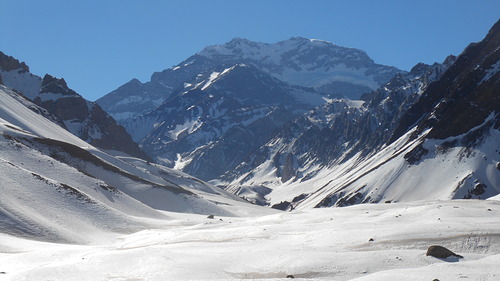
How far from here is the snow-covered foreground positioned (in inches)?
1120

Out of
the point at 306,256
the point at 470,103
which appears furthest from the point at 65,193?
the point at 470,103

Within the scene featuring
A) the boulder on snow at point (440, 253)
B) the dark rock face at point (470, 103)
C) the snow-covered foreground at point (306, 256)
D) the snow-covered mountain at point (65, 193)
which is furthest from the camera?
the dark rock face at point (470, 103)

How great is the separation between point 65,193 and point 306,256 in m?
48.8

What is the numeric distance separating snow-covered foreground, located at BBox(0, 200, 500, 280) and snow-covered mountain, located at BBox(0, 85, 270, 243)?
8692 millimetres

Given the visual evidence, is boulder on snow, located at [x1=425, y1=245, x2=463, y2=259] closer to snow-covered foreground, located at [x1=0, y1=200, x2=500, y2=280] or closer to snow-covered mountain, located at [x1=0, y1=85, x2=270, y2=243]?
snow-covered foreground, located at [x1=0, y1=200, x2=500, y2=280]

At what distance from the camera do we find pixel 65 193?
73.2 metres

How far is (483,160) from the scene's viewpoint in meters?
143

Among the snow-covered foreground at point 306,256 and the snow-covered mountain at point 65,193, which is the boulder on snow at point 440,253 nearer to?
the snow-covered foreground at point 306,256

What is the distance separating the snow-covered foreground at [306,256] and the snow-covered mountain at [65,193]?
8.69 metres

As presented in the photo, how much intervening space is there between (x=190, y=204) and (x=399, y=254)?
85.8 meters

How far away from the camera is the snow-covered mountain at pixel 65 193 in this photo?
A: 57.1 m

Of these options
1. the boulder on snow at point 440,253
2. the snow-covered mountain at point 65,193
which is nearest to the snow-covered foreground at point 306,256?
the boulder on snow at point 440,253

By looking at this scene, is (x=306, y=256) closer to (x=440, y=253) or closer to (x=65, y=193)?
(x=440, y=253)

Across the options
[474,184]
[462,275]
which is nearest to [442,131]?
[474,184]
